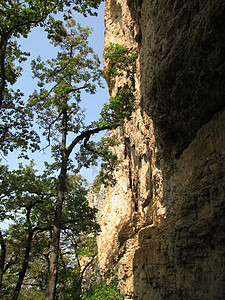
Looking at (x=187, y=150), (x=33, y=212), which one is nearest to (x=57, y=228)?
(x=33, y=212)

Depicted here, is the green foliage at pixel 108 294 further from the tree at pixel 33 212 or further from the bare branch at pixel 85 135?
the bare branch at pixel 85 135

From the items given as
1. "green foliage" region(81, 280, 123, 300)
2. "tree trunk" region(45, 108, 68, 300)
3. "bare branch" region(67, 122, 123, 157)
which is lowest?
"green foliage" region(81, 280, 123, 300)

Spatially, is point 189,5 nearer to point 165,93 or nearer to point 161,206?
point 165,93

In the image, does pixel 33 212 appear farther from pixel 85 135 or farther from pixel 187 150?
pixel 187 150

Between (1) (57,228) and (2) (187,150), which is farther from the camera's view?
(1) (57,228)

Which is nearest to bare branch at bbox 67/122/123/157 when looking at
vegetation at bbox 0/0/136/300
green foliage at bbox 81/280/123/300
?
vegetation at bbox 0/0/136/300

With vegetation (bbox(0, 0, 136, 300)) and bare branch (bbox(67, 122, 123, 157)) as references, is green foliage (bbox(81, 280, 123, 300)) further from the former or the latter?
bare branch (bbox(67, 122, 123, 157))

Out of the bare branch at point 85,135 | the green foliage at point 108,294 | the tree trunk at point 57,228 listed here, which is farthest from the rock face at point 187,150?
the green foliage at point 108,294

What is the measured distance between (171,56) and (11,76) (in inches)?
266

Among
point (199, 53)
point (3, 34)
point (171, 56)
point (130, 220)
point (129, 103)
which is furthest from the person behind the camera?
point (130, 220)

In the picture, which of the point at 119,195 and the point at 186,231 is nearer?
the point at 186,231

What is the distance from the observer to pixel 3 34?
8.26 metres

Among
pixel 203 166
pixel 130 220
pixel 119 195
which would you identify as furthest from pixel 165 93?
pixel 119 195

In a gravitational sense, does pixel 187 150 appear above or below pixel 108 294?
above
